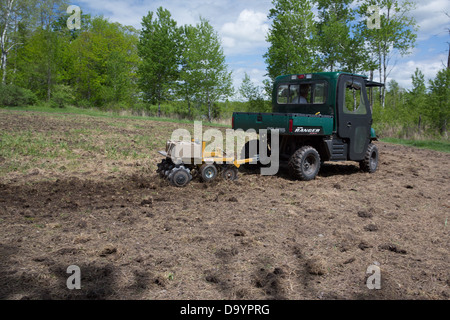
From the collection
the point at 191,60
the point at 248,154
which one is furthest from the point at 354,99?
the point at 191,60

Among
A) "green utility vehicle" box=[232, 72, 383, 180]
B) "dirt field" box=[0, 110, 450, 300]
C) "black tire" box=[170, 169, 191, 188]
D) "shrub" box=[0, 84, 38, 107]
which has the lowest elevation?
"dirt field" box=[0, 110, 450, 300]

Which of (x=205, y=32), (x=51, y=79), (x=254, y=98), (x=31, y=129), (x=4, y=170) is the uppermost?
(x=205, y=32)

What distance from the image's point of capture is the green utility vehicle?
7590mm

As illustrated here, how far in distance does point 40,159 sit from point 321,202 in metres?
6.79

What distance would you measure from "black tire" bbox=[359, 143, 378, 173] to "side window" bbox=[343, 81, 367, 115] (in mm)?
1036

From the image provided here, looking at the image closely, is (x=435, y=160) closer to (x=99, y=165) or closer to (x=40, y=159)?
(x=99, y=165)

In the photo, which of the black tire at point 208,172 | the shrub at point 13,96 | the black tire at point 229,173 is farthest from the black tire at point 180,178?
the shrub at point 13,96

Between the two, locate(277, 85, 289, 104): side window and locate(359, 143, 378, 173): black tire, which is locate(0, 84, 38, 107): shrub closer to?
locate(277, 85, 289, 104): side window

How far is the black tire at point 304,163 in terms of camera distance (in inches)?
300

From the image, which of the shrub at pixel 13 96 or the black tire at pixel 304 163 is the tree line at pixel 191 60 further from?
the black tire at pixel 304 163

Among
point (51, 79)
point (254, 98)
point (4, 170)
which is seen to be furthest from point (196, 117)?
point (4, 170)

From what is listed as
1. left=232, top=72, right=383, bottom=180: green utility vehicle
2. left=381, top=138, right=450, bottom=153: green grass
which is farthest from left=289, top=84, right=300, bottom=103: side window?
left=381, top=138, right=450, bottom=153: green grass

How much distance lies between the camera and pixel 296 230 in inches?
183

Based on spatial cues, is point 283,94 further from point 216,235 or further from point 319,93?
point 216,235
